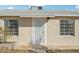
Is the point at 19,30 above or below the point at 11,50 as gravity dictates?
above

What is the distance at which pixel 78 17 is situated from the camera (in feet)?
5.05

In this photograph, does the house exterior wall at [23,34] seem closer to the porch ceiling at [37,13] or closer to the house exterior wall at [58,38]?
the porch ceiling at [37,13]

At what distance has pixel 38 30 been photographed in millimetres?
1599

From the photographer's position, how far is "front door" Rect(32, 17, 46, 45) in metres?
1.57

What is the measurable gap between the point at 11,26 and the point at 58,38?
479mm

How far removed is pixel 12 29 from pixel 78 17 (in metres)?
0.65

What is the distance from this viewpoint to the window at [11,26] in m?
1.58

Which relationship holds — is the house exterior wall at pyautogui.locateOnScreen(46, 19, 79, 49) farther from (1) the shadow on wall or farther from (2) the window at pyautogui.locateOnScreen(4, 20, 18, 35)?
(2) the window at pyautogui.locateOnScreen(4, 20, 18, 35)

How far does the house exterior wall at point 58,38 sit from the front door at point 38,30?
6 cm

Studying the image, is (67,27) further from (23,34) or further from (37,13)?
(23,34)

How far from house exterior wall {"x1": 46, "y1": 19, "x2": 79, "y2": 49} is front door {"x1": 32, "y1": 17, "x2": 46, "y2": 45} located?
0.06 metres
